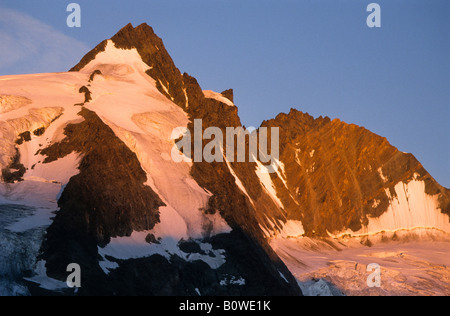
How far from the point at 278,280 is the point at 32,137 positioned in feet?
120

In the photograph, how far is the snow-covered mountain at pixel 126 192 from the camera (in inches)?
3219

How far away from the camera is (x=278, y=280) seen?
3893 inches

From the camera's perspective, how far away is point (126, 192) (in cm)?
9612

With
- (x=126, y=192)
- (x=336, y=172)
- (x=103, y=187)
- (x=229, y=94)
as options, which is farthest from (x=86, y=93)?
(x=336, y=172)

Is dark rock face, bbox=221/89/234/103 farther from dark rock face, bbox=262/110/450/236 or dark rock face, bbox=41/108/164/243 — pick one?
dark rock face, bbox=41/108/164/243

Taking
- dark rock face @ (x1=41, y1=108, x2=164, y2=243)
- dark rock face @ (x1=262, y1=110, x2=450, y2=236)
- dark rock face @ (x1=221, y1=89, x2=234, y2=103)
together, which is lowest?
dark rock face @ (x1=41, y1=108, x2=164, y2=243)

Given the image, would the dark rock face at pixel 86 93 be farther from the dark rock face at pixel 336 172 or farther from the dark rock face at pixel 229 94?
the dark rock face at pixel 229 94

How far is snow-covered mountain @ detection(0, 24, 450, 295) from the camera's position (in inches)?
3219

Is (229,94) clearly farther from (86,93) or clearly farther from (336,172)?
(86,93)

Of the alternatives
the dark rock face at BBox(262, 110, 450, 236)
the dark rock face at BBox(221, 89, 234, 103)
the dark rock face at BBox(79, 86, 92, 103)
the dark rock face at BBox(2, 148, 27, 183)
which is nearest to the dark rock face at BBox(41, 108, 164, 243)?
the dark rock face at BBox(2, 148, 27, 183)
